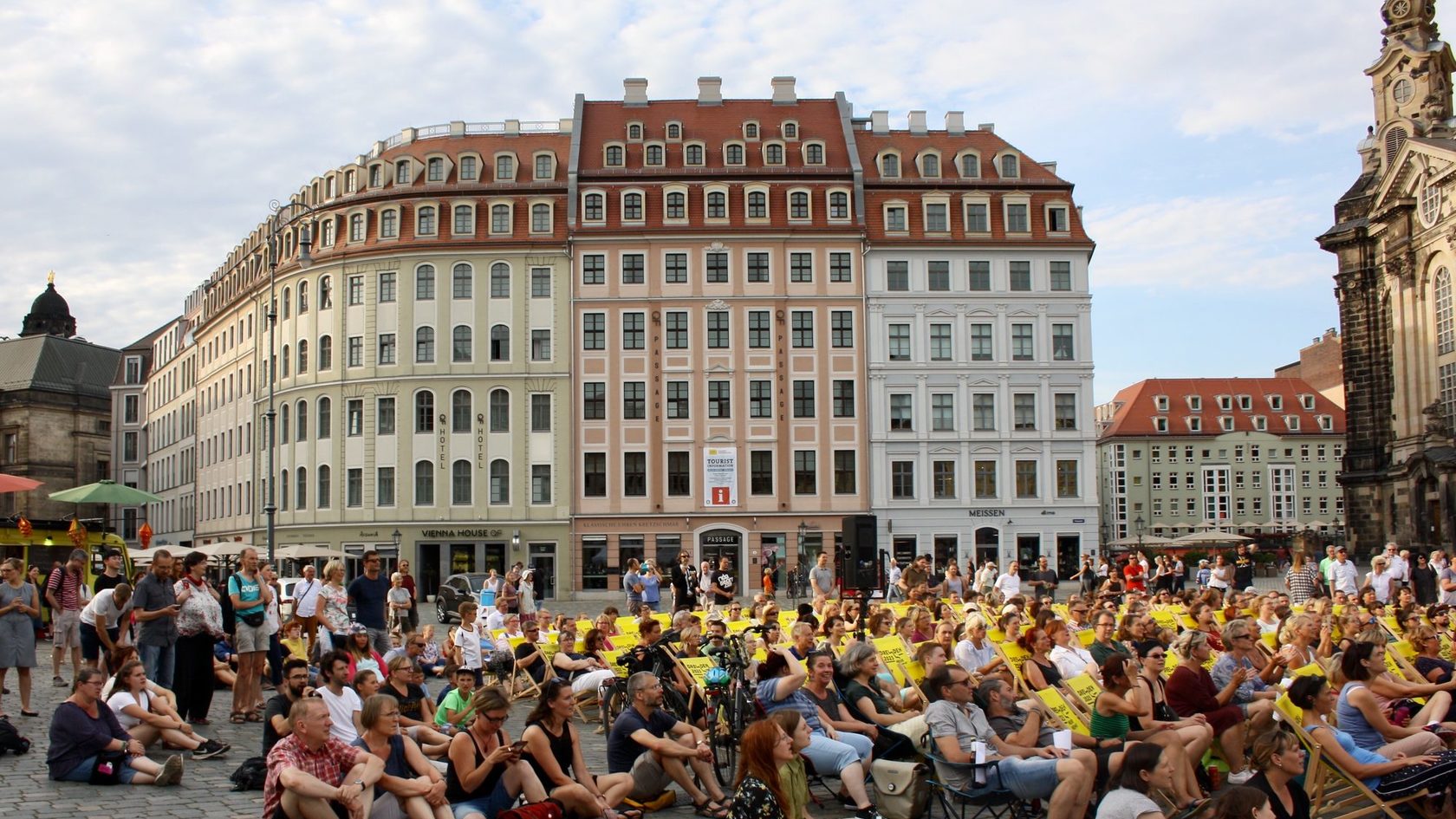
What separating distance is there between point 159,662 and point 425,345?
Answer: 38.4 m

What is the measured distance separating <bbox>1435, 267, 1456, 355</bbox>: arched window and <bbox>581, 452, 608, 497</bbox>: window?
3232 centimetres

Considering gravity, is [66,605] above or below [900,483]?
below

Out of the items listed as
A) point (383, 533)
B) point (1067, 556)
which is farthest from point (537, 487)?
point (1067, 556)

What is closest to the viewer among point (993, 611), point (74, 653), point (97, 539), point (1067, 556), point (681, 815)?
point (681, 815)

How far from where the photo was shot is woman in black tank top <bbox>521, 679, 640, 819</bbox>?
948 cm

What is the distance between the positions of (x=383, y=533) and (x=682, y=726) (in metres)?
42.7

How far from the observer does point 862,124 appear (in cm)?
5872

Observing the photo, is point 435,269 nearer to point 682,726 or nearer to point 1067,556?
point 1067,556

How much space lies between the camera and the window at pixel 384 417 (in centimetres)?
5288

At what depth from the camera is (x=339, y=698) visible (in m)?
11.1

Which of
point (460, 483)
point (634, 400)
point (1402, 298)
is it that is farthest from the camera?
point (1402, 298)

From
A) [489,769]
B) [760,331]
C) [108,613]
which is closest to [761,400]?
[760,331]

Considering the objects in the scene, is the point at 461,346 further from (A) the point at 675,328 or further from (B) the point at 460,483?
Result: (A) the point at 675,328

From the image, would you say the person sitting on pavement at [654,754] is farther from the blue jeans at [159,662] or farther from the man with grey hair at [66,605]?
the man with grey hair at [66,605]
